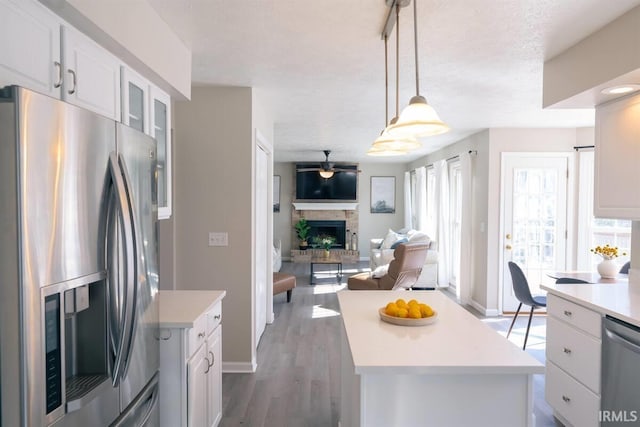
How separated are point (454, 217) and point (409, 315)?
16.2 feet

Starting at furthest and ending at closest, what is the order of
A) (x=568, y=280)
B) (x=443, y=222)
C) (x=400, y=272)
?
1. (x=443, y=222)
2. (x=400, y=272)
3. (x=568, y=280)

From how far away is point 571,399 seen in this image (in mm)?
2482

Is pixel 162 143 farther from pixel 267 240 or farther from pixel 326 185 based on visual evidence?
pixel 326 185

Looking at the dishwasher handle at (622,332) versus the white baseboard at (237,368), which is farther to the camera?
the white baseboard at (237,368)

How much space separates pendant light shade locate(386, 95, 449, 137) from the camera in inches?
67.5

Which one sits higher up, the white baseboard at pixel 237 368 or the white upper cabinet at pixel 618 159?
the white upper cabinet at pixel 618 159

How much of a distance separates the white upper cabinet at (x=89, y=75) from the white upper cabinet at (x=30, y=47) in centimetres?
5

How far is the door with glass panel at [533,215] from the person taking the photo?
16.9ft

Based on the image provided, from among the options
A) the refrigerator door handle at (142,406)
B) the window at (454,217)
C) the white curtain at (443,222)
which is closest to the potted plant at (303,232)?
the white curtain at (443,222)

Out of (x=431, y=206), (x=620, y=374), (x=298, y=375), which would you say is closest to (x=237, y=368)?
(x=298, y=375)

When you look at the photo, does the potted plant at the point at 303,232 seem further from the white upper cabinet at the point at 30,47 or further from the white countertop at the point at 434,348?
the white upper cabinet at the point at 30,47

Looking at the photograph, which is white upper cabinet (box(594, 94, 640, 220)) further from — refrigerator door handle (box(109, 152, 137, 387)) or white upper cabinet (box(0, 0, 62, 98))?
white upper cabinet (box(0, 0, 62, 98))

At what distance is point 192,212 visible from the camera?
11.3ft

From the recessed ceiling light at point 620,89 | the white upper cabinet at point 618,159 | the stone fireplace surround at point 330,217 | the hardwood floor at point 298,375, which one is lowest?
the hardwood floor at point 298,375
